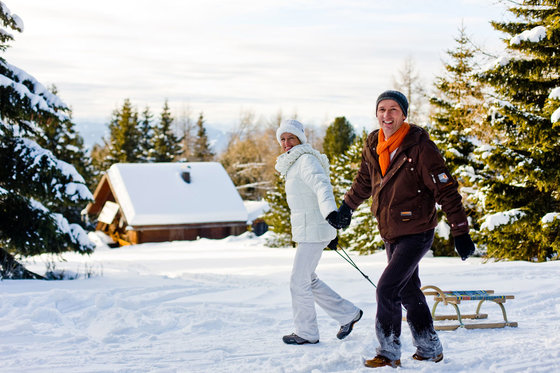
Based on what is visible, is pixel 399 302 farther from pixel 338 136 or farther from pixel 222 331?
pixel 338 136

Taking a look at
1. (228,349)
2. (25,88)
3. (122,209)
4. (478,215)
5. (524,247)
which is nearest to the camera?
(228,349)

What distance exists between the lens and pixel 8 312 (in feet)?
20.7

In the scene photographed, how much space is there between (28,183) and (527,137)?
10075 mm

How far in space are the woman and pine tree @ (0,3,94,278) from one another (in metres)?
6.69

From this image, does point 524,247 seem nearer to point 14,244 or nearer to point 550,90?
point 550,90

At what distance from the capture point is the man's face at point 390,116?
14.4ft

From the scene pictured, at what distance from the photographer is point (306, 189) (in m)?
5.18

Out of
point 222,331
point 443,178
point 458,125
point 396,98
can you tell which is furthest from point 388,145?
point 458,125

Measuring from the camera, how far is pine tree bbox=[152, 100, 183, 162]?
184ft

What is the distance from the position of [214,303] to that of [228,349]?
2.38 meters

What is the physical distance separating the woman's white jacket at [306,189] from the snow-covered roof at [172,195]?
30687 millimetres

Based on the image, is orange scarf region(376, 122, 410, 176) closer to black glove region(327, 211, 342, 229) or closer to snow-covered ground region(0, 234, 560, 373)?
black glove region(327, 211, 342, 229)

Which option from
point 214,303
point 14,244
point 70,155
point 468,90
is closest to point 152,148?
point 70,155

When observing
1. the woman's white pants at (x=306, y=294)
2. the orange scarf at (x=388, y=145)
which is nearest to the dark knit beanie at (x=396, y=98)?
the orange scarf at (x=388, y=145)
